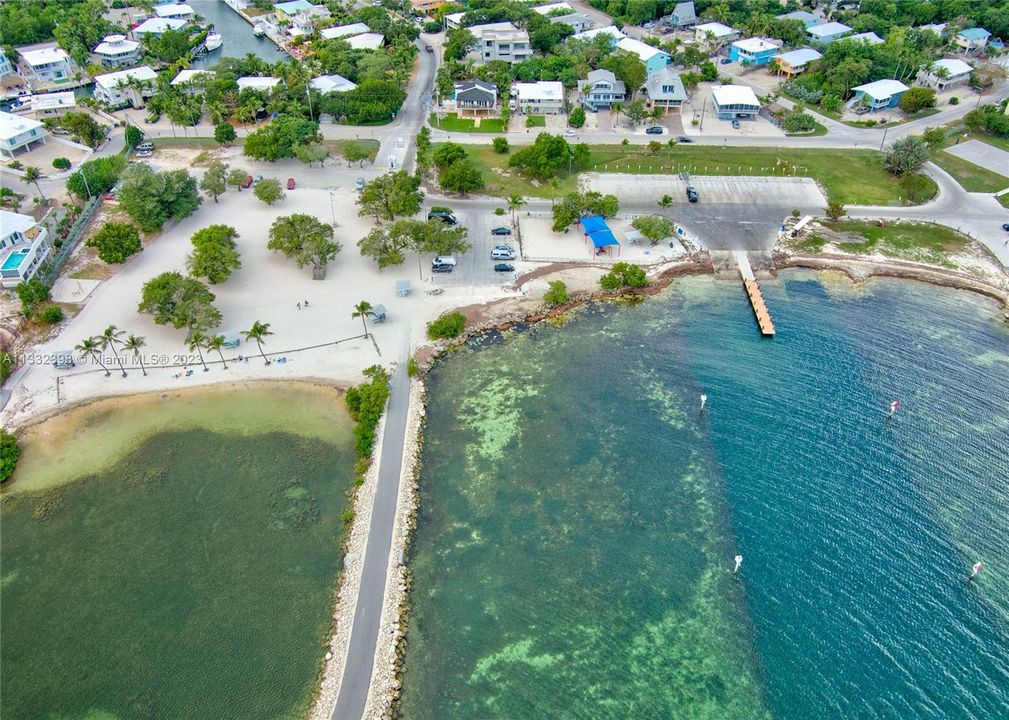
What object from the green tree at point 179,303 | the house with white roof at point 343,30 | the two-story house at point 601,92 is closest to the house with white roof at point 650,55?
the two-story house at point 601,92

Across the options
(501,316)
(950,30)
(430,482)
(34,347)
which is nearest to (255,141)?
(34,347)

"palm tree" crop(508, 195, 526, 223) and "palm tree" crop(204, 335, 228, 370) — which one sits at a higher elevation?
"palm tree" crop(508, 195, 526, 223)

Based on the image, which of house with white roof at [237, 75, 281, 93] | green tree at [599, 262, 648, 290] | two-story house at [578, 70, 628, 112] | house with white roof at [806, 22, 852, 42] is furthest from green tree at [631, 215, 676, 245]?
house with white roof at [806, 22, 852, 42]

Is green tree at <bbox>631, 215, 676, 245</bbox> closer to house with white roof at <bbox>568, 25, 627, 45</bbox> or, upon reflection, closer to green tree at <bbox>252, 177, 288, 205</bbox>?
green tree at <bbox>252, 177, 288, 205</bbox>

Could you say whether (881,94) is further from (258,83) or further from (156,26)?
(156,26)

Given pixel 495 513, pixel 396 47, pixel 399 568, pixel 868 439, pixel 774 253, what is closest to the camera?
pixel 399 568

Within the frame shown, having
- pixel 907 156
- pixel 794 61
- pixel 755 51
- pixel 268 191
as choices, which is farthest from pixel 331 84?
pixel 907 156

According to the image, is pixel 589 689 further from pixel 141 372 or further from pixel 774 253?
pixel 774 253

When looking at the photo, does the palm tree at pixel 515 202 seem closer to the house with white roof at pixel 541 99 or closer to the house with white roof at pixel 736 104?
the house with white roof at pixel 541 99
